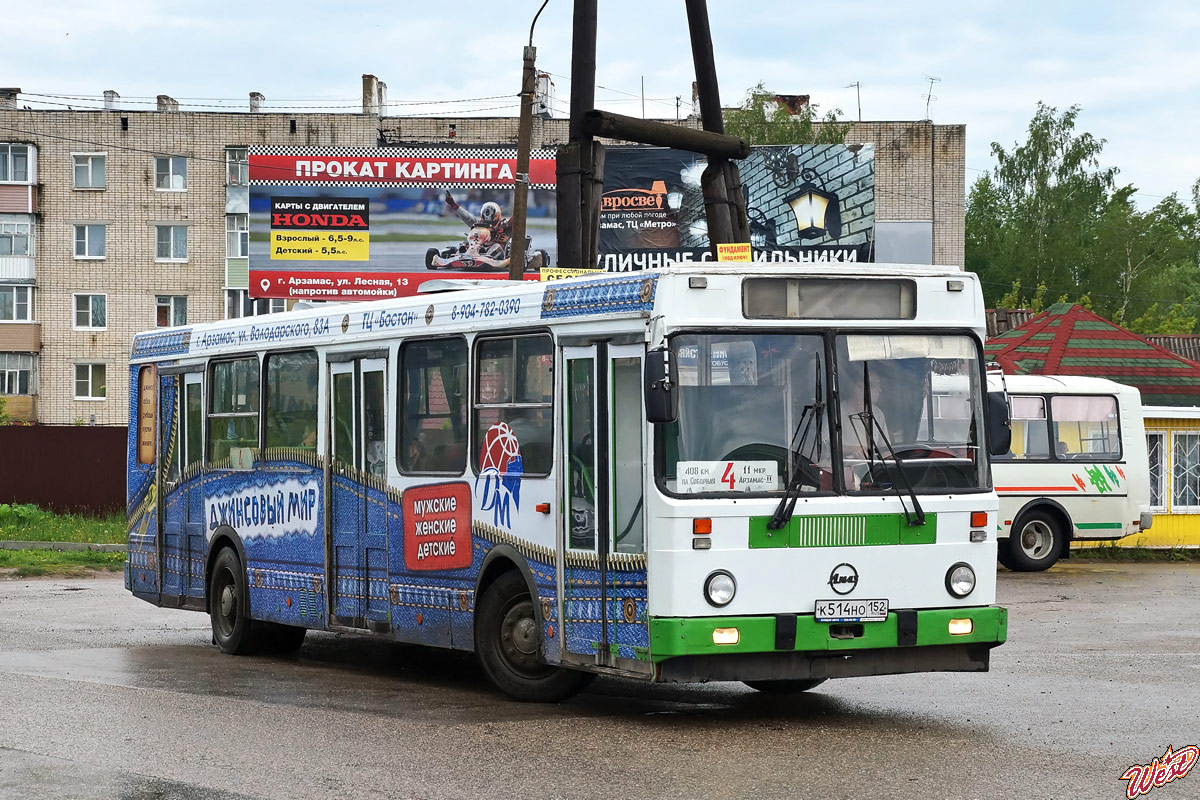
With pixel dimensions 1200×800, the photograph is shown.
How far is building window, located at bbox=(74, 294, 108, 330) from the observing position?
6550 centimetres

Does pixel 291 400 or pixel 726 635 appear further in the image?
pixel 291 400

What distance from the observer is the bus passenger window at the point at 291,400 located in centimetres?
1410

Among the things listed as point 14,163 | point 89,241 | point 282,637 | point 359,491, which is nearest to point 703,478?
point 359,491

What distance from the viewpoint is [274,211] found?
4500 cm

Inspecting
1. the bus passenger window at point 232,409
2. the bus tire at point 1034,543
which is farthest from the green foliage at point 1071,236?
the bus passenger window at point 232,409

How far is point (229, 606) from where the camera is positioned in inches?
609

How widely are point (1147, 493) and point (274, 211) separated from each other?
968 inches

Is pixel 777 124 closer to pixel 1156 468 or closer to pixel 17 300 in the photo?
pixel 17 300

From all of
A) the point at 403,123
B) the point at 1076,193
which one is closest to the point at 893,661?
the point at 403,123

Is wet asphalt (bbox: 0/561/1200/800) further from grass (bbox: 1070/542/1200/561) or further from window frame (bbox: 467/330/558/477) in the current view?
grass (bbox: 1070/542/1200/561)

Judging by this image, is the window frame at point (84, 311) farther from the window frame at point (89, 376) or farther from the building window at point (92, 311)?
the window frame at point (89, 376)

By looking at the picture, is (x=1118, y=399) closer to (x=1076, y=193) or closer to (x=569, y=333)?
(x=569, y=333)

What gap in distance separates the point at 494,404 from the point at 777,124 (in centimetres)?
5200

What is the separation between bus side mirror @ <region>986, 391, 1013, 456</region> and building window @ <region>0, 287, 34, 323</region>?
195 ft
